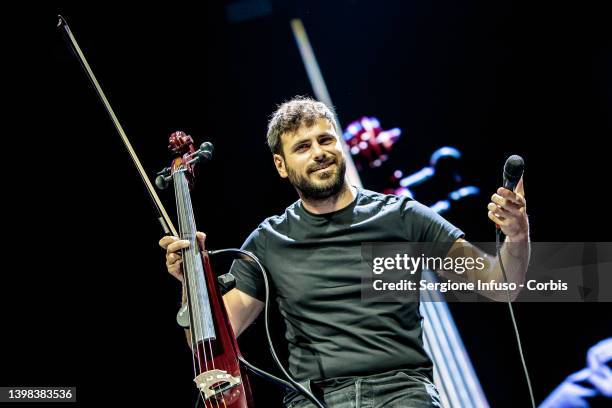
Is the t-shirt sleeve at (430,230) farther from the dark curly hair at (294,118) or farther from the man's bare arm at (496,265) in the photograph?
the dark curly hair at (294,118)

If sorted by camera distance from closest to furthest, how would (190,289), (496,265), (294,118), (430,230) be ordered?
(190,289) → (496,265) → (430,230) → (294,118)

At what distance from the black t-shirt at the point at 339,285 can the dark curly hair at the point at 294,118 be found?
257mm

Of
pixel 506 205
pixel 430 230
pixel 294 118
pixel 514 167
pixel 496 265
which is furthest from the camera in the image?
pixel 294 118

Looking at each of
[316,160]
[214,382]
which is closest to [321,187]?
[316,160]

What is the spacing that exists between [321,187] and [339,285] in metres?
0.31

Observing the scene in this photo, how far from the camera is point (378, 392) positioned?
1467 millimetres

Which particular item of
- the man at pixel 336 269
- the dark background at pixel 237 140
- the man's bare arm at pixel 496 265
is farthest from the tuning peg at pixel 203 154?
the dark background at pixel 237 140

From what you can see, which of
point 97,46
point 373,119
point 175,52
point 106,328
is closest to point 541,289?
point 373,119

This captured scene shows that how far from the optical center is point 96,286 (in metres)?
2.50

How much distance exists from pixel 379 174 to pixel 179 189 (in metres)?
1.43

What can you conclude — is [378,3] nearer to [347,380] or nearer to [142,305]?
[142,305]

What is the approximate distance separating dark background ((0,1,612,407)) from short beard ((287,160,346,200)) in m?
0.84

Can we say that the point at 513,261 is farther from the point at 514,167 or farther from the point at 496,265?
the point at 514,167

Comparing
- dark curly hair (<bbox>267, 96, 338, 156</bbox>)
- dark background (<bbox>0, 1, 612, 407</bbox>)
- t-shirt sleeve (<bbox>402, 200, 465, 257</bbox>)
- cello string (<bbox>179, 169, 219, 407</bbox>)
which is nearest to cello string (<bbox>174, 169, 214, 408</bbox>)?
cello string (<bbox>179, 169, 219, 407</bbox>)
